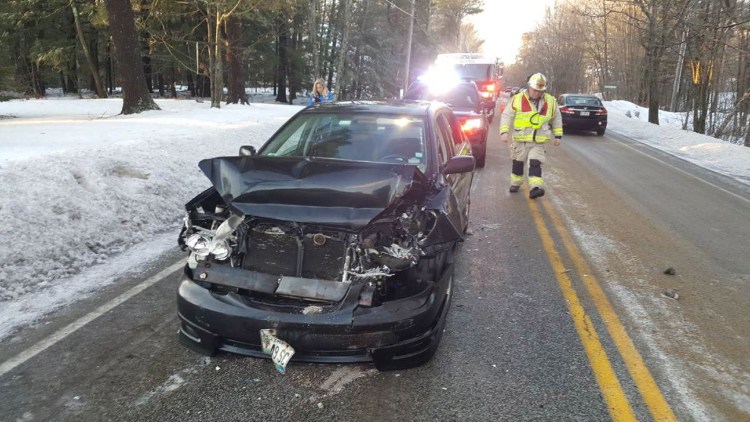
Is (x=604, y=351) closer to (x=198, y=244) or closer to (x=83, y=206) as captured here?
(x=198, y=244)

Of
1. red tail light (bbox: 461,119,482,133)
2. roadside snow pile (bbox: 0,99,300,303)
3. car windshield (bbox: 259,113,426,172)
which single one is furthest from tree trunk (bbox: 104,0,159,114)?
car windshield (bbox: 259,113,426,172)

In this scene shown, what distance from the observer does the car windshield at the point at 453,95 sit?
10977 mm

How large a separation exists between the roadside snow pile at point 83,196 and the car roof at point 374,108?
92.9 inches

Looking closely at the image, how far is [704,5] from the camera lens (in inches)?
762

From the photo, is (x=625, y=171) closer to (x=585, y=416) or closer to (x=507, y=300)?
(x=507, y=300)

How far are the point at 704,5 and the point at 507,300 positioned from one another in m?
21.1

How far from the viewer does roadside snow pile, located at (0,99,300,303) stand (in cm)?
460

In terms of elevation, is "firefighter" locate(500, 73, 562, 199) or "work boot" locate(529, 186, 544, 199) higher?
"firefighter" locate(500, 73, 562, 199)

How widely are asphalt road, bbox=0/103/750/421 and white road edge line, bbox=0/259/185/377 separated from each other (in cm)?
1

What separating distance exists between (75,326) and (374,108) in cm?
307

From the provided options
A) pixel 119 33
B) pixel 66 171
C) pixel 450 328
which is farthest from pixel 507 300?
pixel 119 33

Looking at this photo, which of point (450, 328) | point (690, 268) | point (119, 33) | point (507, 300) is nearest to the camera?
point (450, 328)

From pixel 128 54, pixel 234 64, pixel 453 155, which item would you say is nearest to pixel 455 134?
pixel 453 155

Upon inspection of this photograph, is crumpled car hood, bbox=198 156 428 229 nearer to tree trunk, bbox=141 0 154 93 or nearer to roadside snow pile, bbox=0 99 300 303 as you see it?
roadside snow pile, bbox=0 99 300 303
